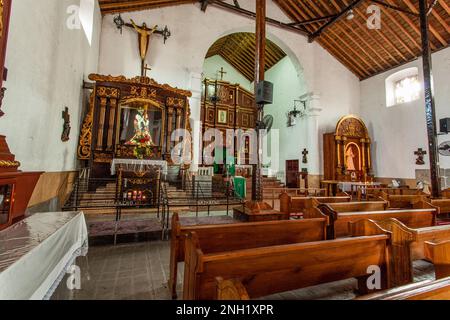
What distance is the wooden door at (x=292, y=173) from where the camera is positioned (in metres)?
10.1

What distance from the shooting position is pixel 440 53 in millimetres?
7598

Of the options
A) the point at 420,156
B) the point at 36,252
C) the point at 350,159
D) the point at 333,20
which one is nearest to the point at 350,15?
the point at 333,20

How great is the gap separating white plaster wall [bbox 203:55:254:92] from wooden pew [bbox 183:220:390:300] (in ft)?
40.1

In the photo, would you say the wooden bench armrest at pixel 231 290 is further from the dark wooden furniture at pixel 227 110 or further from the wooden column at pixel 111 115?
the dark wooden furniture at pixel 227 110

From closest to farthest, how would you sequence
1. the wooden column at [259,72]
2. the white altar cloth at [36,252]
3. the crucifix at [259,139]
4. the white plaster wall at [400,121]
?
the white altar cloth at [36,252] < the crucifix at [259,139] < the wooden column at [259,72] < the white plaster wall at [400,121]

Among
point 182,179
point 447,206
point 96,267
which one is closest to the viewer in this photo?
point 96,267

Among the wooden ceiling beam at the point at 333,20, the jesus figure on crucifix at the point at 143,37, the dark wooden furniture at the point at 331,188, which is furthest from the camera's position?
the dark wooden furniture at the point at 331,188

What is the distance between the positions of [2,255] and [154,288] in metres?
1.23

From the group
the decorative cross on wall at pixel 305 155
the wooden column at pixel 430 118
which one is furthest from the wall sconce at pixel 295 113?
the wooden column at pixel 430 118

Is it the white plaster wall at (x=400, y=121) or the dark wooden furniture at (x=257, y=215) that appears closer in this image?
the dark wooden furniture at (x=257, y=215)

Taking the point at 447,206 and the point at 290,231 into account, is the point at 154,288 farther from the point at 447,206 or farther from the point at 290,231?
the point at 447,206

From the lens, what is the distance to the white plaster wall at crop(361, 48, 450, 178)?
24.6 feet

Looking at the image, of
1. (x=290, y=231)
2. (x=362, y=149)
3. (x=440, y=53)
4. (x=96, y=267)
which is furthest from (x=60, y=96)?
(x=440, y=53)

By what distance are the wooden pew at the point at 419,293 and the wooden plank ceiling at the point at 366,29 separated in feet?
27.4
